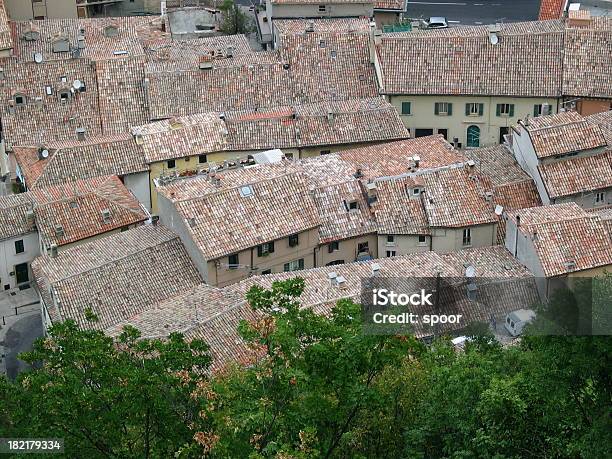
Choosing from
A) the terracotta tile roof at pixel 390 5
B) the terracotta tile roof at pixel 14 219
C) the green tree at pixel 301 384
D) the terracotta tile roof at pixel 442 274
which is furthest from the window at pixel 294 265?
the terracotta tile roof at pixel 390 5

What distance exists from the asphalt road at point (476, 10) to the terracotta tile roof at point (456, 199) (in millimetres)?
41275

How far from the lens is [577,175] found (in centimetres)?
8069

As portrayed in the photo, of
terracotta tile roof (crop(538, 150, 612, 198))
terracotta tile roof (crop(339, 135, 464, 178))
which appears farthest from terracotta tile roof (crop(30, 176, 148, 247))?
terracotta tile roof (crop(538, 150, 612, 198))

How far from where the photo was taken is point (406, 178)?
262ft

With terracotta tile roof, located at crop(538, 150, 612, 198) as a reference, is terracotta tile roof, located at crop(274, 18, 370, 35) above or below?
above

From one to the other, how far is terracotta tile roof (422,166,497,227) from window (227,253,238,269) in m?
13.0

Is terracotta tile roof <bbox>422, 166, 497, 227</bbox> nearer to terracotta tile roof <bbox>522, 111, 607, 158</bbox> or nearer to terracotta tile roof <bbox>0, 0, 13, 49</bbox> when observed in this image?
terracotta tile roof <bbox>522, 111, 607, 158</bbox>

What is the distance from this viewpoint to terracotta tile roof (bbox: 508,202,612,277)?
2832 inches

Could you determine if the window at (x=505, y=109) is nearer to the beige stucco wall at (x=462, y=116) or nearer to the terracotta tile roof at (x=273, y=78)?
the beige stucco wall at (x=462, y=116)

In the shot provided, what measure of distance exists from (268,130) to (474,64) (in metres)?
17.4

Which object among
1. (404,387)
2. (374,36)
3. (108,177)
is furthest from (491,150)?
(404,387)

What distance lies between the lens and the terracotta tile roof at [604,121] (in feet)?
278

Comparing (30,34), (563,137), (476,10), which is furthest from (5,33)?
(476,10)

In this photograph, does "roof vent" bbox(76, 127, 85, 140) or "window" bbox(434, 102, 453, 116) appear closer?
"roof vent" bbox(76, 127, 85, 140)
